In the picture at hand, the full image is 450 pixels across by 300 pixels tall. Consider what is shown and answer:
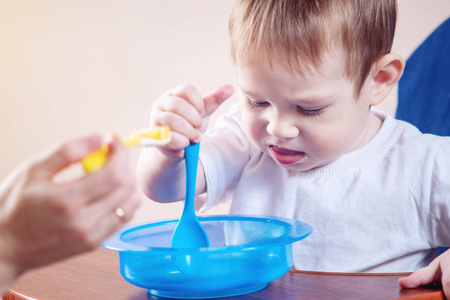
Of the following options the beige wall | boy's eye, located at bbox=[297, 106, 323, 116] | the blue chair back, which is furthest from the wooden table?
the beige wall

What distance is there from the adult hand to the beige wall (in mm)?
1861

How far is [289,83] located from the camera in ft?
2.76

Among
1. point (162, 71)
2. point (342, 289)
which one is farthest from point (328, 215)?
point (162, 71)

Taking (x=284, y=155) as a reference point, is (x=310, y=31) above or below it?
above

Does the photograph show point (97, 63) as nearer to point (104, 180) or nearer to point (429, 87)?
point (429, 87)

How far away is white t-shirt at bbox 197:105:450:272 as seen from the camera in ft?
3.15

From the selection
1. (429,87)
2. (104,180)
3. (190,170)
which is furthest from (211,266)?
(429,87)

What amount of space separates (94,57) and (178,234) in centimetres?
205

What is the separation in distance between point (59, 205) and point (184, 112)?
0.40 meters

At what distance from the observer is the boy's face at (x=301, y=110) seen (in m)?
0.85

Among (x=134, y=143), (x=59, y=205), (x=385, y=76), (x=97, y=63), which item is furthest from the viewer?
(x=97, y=63)

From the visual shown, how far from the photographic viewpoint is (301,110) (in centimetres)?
88

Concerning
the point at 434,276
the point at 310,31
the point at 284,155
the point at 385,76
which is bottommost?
the point at 434,276

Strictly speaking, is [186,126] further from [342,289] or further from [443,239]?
[443,239]
